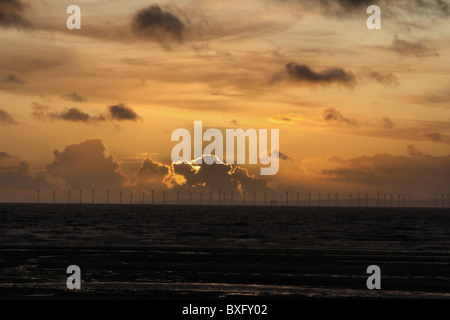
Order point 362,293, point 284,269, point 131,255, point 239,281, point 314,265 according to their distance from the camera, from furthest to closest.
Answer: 1. point 131,255
2. point 314,265
3. point 284,269
4. point 239,281
5. point 362,293

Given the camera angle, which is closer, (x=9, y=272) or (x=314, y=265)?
(x=9, y=272)

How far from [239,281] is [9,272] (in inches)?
623

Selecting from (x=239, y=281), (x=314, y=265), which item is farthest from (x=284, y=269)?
(x=239, y=281)

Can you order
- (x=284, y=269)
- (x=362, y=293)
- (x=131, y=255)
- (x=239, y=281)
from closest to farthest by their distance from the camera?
(x=362, y=293)
(x=239, y=281)
(x=284, y=269)
(x=131, y=255)

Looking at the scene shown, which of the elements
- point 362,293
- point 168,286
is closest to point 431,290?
point 362,293

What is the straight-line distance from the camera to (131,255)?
58.2 metres
